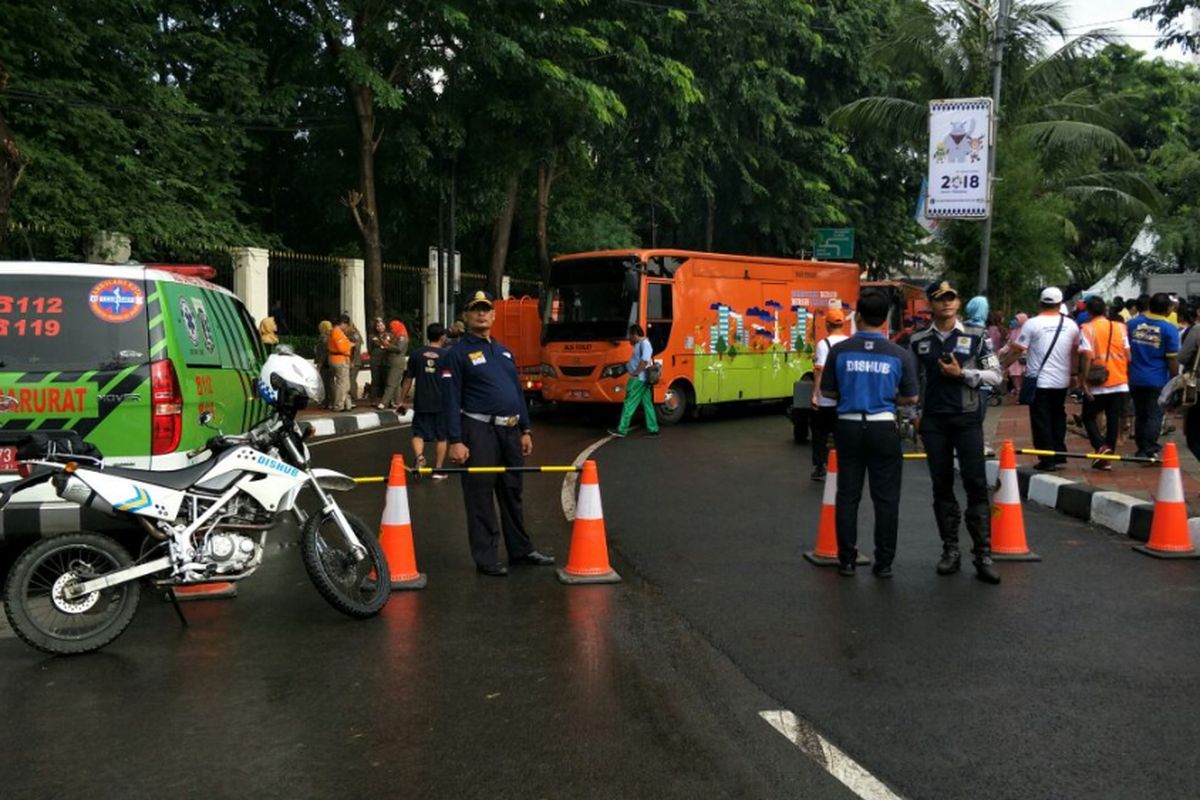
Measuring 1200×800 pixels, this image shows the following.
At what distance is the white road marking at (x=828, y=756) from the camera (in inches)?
143

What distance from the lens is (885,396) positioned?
6.54m

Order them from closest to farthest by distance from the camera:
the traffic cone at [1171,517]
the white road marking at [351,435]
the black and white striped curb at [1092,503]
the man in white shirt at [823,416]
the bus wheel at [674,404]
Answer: the traffic cone at [1171,517]
the black and white striped curb at [1092,503]
the man in white shirt at [823,416]
the white road marking at [351,435]
the bus wheel at [674,404]

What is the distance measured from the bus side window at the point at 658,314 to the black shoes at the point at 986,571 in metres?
11.0

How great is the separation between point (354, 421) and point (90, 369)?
1078 centimetres

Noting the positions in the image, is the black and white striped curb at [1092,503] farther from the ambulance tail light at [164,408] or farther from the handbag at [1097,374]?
the ambulance tail light at [164,408]

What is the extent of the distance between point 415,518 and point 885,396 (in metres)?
4.10

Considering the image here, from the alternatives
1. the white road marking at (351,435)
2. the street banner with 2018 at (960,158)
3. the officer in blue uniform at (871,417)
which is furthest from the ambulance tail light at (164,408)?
the street banner with 2018 at (960,158)

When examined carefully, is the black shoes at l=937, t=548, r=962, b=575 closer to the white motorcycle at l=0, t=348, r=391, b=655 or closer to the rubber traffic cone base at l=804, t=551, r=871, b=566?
the rubber traffic cone base at l=804, t=551, r=871, b=566

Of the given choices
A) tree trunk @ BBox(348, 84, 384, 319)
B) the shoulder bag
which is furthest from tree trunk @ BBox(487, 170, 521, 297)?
the shoulder bag

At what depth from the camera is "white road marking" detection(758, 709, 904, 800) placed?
3.64 m

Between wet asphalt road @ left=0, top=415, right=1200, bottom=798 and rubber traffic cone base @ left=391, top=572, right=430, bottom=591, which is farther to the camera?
rubber traffic cone base @ left=391, top=572, right=430, bottom=591

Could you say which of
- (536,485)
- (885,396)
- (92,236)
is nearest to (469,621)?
(885,396)

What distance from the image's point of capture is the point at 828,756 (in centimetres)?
393

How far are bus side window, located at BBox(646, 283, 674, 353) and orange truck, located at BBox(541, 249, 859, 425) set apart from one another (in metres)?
0.02
